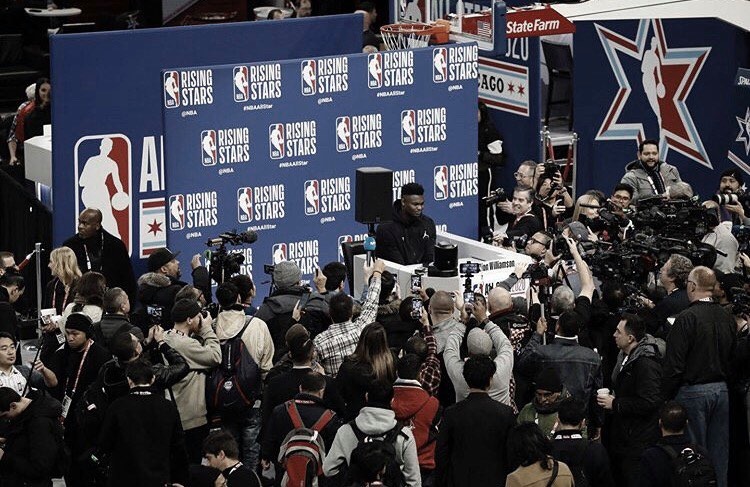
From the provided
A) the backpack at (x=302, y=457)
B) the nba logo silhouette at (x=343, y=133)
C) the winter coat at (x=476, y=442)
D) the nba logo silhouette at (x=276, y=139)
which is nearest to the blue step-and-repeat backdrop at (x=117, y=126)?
the nba logo silhouette at (x=276, y=139)

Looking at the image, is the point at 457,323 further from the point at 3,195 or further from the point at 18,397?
the point at 3,195

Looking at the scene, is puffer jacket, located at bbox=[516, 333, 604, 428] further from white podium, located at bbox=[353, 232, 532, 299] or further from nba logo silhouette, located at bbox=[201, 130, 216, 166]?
nba logo silhouette, located at bbox=[201, 130, 216, 166]

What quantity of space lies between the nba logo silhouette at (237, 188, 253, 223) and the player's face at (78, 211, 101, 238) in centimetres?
153

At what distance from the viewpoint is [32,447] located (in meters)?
10.1

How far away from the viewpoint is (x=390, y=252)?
14828 millimetres

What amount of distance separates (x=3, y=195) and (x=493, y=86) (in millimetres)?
5551

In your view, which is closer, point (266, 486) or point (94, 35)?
point (266, 486)

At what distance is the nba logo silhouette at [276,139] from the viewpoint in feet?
52.2

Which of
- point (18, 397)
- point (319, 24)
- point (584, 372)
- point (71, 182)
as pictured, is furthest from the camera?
point (319, 24)

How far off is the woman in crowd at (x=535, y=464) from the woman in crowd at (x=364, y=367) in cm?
131

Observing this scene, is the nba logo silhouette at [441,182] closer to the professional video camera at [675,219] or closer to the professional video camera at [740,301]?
the professional video camera at [675,219]

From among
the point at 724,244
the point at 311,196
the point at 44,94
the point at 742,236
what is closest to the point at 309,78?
the point at 311,196

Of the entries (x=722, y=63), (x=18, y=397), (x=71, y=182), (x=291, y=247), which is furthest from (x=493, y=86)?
(x=18, y=397)

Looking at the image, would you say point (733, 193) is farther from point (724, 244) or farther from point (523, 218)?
point (523, 218)
